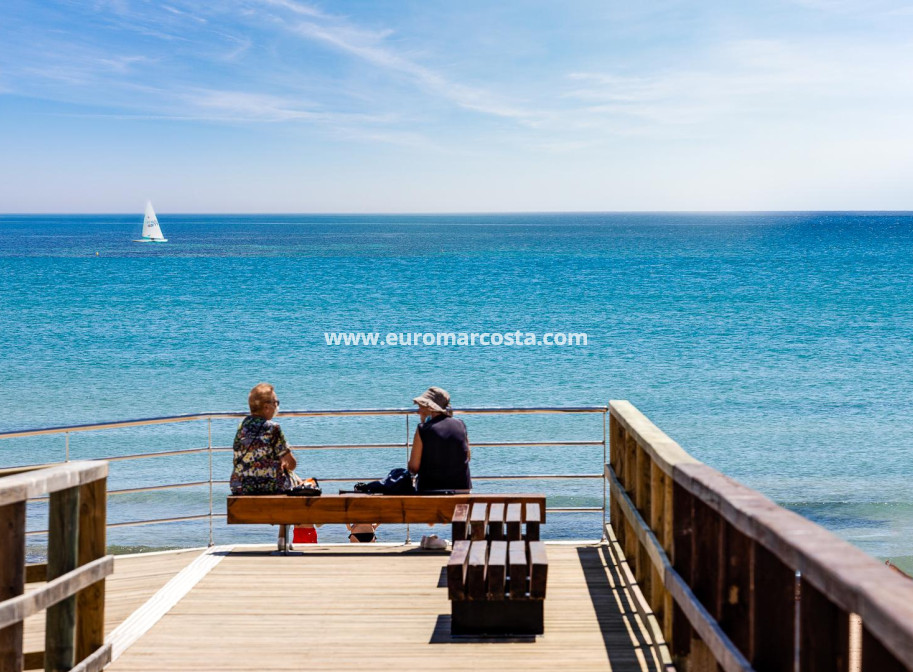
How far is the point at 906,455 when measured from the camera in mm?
21406

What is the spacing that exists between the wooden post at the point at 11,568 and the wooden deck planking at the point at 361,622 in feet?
4.07

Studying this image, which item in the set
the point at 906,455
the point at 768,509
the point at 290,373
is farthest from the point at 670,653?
the point at 290,373

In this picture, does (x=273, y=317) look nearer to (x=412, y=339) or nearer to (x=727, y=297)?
(x=412, y=339)

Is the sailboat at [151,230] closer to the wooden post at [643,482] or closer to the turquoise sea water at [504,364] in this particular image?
the turquoise sea water at [504,364]

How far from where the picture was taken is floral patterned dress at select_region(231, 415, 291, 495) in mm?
6676

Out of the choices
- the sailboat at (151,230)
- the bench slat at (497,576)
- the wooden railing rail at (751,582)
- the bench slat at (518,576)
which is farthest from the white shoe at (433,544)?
the sailboat at (151,230)

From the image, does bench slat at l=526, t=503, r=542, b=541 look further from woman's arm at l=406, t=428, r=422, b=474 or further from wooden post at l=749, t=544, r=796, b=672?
wooden post at l=749, t=544, r=796, b=672

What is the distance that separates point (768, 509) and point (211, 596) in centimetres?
401

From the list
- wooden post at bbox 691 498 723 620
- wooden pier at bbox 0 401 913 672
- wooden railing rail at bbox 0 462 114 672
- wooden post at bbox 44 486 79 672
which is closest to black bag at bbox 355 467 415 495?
wooden pier at bbox 0 401 913 672

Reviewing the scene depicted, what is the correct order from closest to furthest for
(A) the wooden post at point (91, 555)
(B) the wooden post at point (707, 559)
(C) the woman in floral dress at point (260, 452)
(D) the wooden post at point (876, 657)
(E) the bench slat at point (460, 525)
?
(D) the wooden post at point (876, 657)
(B) the wooden post at point (707, 559)
(A) the wooden post at point (91, 555)
(E) the bench slat at point (460, 525)
(C) the woman in floral dress at point (260, 452)

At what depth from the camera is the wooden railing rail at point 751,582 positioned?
6.23 ft

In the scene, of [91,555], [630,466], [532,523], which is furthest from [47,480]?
[630,466]

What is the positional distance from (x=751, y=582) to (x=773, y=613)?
6.3 inches

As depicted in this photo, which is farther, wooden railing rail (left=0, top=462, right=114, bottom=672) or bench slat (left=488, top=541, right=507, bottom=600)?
bench slat (left=488, top=541, right=507, bottom=600)
